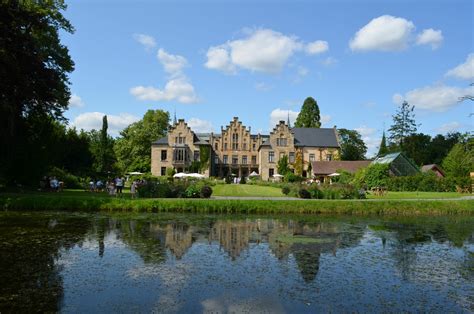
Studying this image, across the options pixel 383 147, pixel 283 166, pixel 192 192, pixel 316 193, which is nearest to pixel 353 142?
pixel 383 147

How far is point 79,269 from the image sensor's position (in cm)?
1066

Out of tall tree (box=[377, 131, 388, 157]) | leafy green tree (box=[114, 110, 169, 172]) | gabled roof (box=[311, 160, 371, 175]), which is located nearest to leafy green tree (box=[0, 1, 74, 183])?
leafy green tree (box=[114, 110, 169, 172])

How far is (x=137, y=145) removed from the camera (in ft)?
229

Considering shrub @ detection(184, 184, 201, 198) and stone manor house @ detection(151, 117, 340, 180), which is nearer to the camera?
shrub @ detection(184, 184, 201, 198)

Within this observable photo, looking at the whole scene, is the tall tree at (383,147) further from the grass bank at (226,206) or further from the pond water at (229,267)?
the pond water at (229,267)

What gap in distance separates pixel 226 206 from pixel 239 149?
1739 inches

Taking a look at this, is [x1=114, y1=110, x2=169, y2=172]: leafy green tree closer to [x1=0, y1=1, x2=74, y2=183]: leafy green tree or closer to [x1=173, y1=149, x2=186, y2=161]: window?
[x1=173, y1=149, x2=186, y2=161]: window

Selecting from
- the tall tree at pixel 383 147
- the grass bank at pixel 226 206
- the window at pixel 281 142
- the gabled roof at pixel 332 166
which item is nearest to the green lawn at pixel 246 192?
the grass bank at pixel 226 206

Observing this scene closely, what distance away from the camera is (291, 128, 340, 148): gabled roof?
220 feet

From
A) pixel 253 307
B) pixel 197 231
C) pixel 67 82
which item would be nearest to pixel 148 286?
pixel 253 307

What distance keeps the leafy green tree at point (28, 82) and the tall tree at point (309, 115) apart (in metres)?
55.7

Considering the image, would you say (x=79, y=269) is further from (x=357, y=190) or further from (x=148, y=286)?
(x=357, y=190)

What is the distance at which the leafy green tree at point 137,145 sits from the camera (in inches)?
2709

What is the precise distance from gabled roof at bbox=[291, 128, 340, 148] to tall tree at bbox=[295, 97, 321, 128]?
1205 cm
